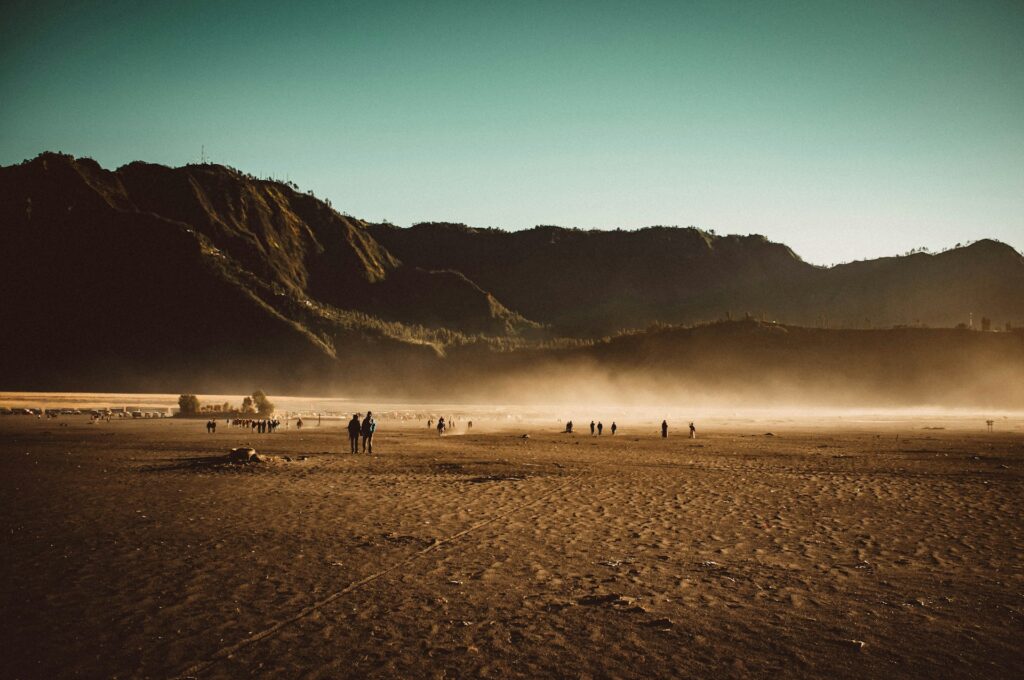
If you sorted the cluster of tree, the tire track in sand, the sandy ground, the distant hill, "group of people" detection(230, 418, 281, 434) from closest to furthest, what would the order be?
1. the tire track in sand
2. the sandy ground
3. "group of people" detection(230, 418, 281, 434)
4. the cluster of tree
5. the distant hill

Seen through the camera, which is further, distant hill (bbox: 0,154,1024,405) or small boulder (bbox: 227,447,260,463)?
distant hill (bbox: 0,154,1024,405)

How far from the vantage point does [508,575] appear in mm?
9078

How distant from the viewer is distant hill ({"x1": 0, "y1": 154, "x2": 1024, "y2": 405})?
9725 centimetres

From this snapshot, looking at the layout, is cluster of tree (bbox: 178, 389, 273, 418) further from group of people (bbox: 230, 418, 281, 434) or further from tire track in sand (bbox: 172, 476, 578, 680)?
tire track in sand (bbox: 172, 476, 578, 680)

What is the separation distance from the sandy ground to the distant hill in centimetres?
8499

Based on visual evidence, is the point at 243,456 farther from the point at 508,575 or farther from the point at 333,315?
the point at 333,315

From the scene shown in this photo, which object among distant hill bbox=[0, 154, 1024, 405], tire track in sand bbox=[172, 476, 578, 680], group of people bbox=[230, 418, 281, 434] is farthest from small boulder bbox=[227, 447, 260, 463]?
distant hill bbox=[0, 154, 1024, 405]

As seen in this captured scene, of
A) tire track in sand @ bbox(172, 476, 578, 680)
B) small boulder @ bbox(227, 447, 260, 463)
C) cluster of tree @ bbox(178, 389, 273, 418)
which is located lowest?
tire track in sand @ bbox(172, 476, 578, 680)

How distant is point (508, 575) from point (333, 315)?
464ft

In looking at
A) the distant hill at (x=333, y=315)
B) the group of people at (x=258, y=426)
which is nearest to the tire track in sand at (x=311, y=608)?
the group of people at (x=258, y=426)

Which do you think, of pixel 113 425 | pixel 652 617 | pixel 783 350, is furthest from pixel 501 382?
pixel 652 617

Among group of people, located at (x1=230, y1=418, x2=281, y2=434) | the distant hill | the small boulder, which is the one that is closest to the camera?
the small boulder

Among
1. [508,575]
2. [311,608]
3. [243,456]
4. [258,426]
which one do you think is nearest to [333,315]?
[258,426]

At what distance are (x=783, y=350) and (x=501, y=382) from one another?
168ft
